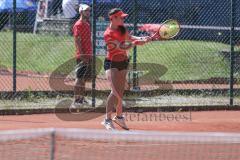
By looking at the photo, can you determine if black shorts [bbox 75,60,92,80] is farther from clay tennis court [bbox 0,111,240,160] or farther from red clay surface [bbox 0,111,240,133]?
clay tennis court [bbox 0,111,240,160]

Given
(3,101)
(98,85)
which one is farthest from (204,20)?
(3,101)

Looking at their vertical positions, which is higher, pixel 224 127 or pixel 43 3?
pixel 43 3

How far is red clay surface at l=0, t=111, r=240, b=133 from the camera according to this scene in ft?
36.0

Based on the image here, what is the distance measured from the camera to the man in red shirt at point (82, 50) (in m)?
13.1

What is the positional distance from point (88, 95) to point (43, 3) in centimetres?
993

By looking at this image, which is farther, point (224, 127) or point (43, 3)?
point (43, 3)

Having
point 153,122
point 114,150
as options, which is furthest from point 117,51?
point 114,150

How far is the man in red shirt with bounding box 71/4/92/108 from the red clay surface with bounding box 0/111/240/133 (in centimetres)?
93

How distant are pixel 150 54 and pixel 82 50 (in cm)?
595

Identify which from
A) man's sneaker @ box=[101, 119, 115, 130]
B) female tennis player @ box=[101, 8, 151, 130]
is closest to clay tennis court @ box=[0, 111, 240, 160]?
man's sneaker @ box=[101, 119, 115, 130]

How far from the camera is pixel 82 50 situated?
13195 mm

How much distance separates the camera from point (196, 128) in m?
11.0

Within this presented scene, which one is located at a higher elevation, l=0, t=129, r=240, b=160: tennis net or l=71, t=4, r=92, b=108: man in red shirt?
l=71, t=4, r=92, b=108: man in red shirt

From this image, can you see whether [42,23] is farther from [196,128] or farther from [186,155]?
[186,155]
